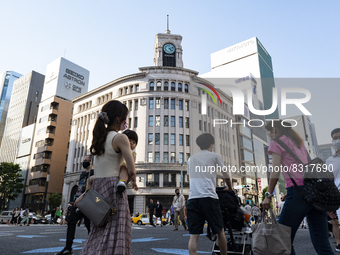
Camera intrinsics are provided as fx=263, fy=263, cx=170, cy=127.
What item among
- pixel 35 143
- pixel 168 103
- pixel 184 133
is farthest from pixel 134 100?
pixel 35 143

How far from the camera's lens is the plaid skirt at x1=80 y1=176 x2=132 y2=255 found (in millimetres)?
2244

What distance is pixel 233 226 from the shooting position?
4195 millimetres

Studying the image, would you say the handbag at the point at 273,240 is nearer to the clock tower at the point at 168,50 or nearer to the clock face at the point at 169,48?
the clock tower at the point at 168,50

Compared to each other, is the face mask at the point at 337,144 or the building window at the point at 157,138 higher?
the building window at the point at 157,138

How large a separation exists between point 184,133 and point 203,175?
39.7 meters

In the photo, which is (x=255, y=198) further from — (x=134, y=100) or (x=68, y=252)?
(x=68, y=252)

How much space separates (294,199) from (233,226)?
1680 millimetres

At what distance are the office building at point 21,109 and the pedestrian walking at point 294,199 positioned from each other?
88.2 metres

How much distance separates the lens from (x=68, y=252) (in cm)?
423

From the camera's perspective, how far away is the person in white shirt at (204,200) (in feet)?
10.5

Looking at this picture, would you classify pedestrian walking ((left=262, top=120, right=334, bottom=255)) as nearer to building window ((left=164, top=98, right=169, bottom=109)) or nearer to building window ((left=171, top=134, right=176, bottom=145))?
building window ((left=171, top=134, right=176, bottom=145))

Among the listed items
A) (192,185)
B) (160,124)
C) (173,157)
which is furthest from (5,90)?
(192,185)

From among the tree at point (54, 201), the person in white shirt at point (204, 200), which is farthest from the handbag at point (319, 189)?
the tree at point (54, 201)

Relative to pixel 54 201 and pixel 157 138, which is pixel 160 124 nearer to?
pixel 157 138
